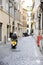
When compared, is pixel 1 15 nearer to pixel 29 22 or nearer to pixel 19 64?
pixel 19 64

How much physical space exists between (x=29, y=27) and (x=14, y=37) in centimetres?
9345

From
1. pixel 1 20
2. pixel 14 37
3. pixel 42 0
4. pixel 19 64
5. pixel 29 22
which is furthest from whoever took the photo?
pixel 29 22

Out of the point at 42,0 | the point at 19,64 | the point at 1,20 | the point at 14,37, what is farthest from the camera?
the point at 1,20

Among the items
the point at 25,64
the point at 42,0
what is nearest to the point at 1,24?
the point at 42,0

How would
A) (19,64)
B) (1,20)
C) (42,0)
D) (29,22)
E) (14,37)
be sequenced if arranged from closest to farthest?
(19,64), (14,37), (42,0), (1,20), (29,22)

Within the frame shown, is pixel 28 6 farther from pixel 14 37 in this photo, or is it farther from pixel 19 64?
pixel 19 64

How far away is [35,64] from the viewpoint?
12.8 m

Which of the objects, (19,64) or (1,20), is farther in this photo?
(1,20)

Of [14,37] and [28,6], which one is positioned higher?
[28,6]

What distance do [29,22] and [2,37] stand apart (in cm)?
8421

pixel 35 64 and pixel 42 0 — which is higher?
pixel 42 0

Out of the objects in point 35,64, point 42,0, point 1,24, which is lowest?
point 35,64

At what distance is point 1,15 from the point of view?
3491 centimetres

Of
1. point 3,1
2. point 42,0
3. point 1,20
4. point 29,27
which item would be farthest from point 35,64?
point 29,27
